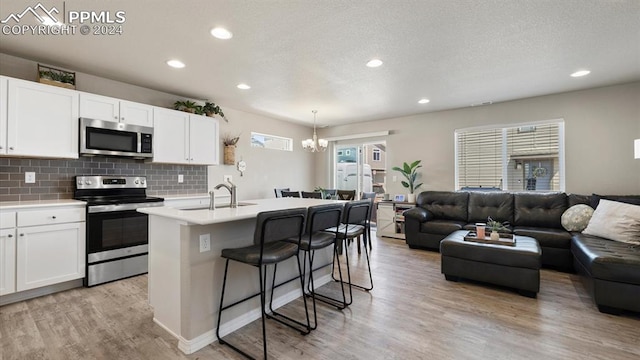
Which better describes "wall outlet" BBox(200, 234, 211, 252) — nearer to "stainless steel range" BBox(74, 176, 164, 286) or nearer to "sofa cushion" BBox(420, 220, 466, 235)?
"stainless steel range" BBox(74, 176, 164, 286)

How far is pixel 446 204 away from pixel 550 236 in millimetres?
1550

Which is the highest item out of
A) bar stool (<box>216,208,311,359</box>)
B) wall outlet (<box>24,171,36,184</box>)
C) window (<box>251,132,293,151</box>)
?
window (<box>251,132,293,151</box>)

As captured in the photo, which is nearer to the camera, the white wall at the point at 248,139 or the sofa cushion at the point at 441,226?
the white wall at the point at 248,139

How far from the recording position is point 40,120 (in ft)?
9.66

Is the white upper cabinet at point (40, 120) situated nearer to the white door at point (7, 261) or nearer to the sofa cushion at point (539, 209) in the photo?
the white door at point (7, 261)

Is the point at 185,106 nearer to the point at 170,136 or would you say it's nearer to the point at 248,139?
the point at 170,136

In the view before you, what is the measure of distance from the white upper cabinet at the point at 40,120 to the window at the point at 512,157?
5.88m

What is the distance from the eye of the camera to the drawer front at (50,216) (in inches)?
107

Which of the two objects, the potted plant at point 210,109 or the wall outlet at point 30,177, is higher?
the potted plant at point 210,109

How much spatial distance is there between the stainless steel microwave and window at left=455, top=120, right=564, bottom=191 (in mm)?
5239

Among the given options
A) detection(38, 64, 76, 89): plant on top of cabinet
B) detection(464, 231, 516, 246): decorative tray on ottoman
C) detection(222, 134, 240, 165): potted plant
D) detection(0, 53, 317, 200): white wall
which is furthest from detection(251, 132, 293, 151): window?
detection(464, 231, 516, 246): decorative tray on ottoman

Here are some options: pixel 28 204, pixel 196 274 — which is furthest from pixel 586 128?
pixel 28 204

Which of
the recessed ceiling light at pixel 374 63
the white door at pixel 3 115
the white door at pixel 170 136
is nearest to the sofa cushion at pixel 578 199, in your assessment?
the recessed ceiling light at pixel 374 63

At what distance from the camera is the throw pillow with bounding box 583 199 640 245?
3.02m
